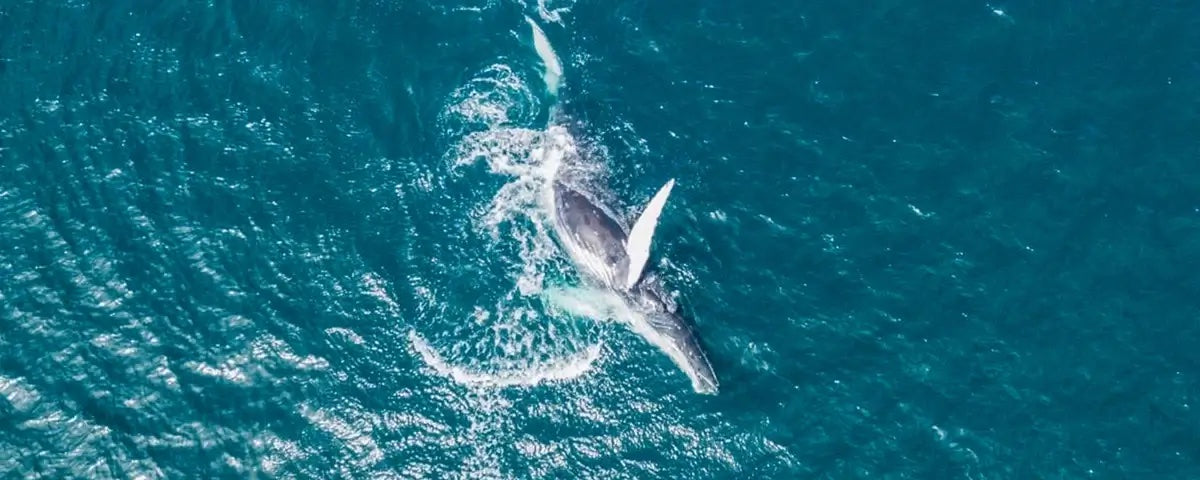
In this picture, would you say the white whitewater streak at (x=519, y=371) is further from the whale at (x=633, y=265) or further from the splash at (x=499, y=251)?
the whale at (x=633, y=265)

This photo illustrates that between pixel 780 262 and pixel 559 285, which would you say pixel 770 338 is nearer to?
pixel 780 262

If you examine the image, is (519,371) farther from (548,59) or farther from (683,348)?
(548,59)

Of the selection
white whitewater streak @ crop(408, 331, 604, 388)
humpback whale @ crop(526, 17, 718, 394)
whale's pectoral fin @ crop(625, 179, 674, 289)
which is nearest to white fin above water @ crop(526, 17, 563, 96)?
humpback whale @ crop(526, 17, 718, 394)

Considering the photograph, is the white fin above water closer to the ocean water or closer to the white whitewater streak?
the ocean water

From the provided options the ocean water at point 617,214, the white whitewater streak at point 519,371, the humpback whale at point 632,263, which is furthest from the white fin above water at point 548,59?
the white whitewater streak at point 519,371

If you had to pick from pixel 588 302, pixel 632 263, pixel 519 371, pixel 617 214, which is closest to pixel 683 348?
pixel 632 263

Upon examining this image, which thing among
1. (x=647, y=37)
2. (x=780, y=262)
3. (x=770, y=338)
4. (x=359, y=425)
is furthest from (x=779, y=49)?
(x=359, y=425)
